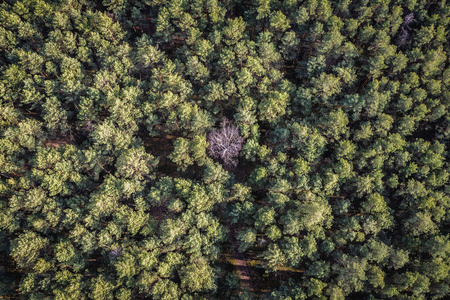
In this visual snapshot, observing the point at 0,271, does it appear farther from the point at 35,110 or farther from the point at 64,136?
the point at 35,110

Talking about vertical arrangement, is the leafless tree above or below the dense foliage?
above

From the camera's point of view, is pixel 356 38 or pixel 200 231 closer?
pixel 200 231

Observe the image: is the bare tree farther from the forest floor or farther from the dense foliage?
the forest floor

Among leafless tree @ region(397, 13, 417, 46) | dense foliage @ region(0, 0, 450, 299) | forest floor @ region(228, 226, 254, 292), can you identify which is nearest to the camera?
dense foliage @ region(0, 0, 450, 299)

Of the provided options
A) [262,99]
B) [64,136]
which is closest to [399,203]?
[262,99]

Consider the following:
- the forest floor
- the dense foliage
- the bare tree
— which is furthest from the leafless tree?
the forest floor

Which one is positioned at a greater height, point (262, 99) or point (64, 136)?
point (262, 99)

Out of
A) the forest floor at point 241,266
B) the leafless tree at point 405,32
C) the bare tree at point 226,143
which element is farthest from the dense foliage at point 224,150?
the forest floor at point 241,266
